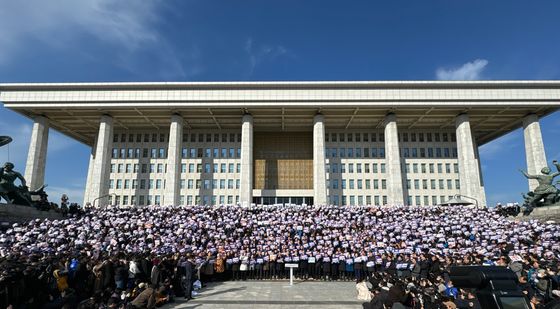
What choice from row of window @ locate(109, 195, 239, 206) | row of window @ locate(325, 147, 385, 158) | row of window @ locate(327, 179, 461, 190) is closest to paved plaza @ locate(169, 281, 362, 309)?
row of window @ locate(109, 195, 239, 206)

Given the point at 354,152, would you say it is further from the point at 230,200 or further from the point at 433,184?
the point at 230,200

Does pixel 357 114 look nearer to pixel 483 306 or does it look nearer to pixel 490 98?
pixel 490 98

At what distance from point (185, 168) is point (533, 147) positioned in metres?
48.3

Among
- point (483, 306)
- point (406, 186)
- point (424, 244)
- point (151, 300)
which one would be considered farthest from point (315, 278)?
point (406, 186)

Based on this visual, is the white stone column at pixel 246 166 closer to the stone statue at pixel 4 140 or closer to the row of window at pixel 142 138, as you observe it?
the row of window at pixel 142 138

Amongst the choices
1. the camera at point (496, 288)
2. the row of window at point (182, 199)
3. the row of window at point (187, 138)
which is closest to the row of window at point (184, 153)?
the row of window at point (187, 138)

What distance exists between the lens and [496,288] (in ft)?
10.7

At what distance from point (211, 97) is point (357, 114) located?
20235mm

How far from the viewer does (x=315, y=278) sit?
20.6m

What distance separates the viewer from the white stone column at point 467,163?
45.5 meters

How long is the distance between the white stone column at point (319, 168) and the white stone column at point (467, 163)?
1776cm

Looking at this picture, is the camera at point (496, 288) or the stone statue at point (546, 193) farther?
the stone statue at point (546, 193)

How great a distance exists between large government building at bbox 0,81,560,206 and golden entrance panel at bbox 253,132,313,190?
0.16 meters

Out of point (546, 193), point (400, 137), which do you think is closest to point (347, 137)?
point (400, 137)
